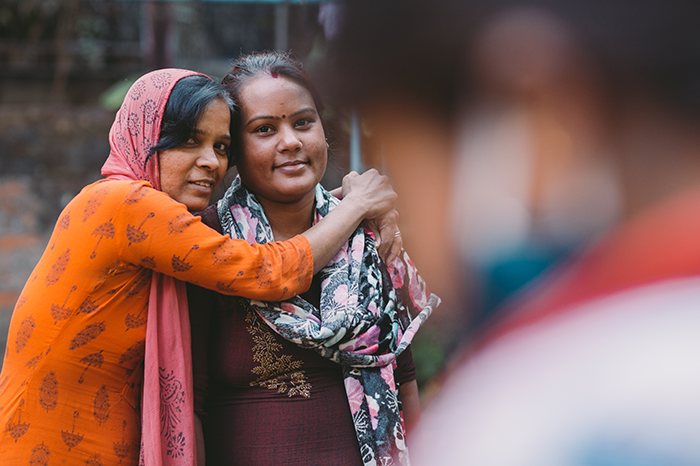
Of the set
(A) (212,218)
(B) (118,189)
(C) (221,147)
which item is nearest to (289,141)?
(C) (221,147)

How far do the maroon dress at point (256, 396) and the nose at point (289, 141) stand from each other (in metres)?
0.40

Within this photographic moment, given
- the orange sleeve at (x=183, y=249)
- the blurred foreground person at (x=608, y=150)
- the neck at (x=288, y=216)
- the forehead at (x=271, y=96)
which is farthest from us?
the neck at (x=288, y=216)

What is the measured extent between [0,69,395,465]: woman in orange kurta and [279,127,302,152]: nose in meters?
0.19

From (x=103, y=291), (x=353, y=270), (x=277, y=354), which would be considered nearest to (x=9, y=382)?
(x=103, y=291)

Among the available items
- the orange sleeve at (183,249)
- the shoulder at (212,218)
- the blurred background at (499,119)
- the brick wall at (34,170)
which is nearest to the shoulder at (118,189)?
the orange sleeve at (183,249)

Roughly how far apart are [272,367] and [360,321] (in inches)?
9.6

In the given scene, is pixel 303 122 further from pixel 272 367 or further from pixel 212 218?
pixel 272 367

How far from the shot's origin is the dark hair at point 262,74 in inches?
51.6

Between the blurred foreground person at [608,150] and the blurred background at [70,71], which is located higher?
the blurred background at [70,71]

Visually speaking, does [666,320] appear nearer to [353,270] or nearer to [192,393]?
[353,270]

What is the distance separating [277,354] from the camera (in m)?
1.24

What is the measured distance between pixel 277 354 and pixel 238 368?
10 cm

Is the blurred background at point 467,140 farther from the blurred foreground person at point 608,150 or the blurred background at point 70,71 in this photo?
the blurred background at point 70,71

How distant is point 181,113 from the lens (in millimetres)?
1149
